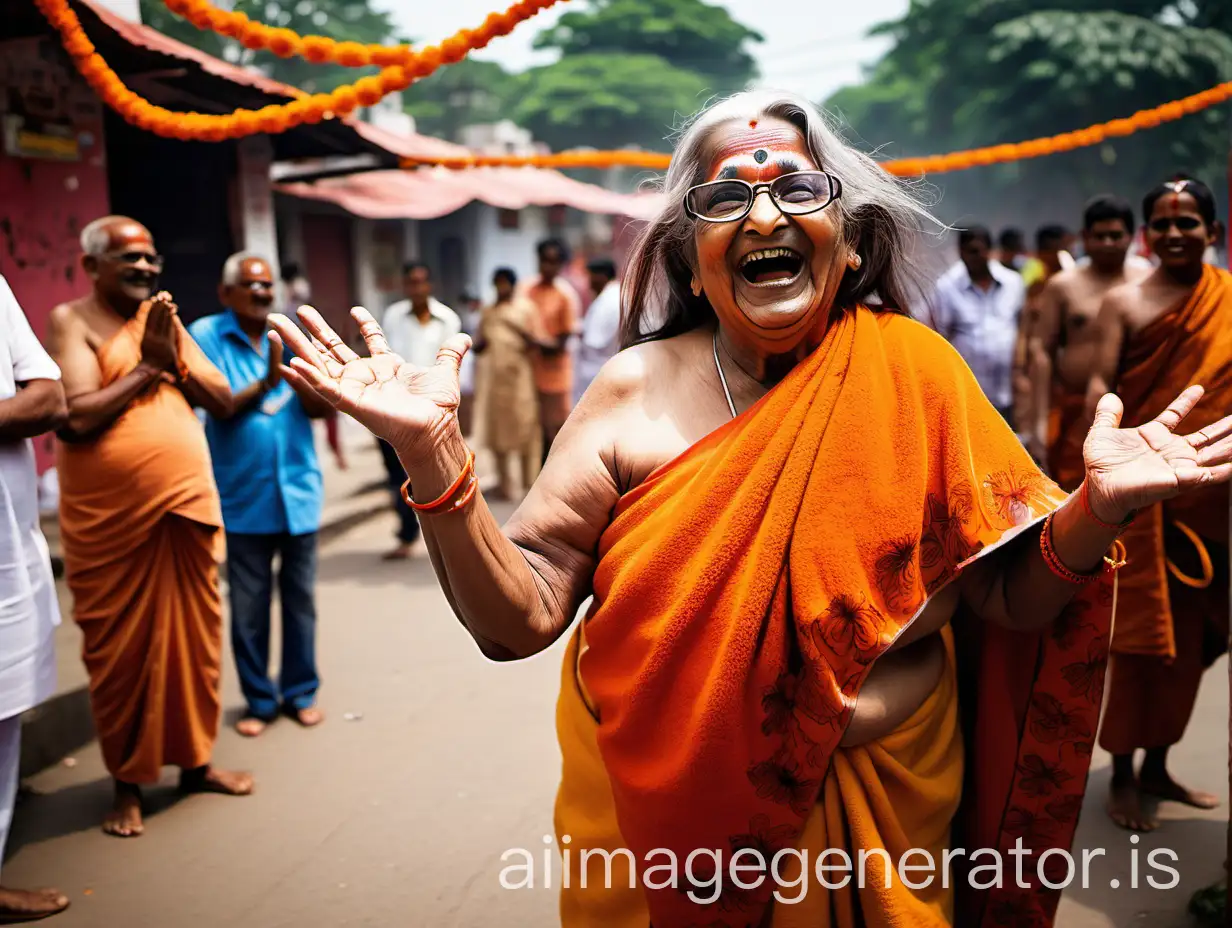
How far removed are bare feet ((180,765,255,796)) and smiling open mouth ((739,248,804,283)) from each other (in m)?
3.18

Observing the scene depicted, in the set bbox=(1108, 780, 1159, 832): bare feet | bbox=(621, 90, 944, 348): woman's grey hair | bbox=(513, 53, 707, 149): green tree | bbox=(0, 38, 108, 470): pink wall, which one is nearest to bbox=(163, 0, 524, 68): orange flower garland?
bbox=(621, 90, 944, 348): woman's grey hair

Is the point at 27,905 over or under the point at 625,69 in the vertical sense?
under

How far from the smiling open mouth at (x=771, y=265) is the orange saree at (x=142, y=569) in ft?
8.82

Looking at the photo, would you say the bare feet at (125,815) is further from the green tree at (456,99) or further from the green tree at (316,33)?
the green tree at (456,99)

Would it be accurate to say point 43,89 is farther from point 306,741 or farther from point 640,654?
point 640,654

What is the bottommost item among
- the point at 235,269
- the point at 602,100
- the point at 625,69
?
the point at 235,269

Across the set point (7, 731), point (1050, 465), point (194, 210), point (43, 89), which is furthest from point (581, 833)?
point (194, 210)

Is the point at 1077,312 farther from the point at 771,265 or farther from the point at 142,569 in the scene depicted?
the point at 142,569

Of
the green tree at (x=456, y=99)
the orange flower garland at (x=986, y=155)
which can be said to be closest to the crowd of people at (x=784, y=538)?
the orange flower garland at (x=986, y=155)

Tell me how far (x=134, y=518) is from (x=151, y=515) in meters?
0.06

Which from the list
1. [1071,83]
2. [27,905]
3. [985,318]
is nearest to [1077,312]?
[985,318]

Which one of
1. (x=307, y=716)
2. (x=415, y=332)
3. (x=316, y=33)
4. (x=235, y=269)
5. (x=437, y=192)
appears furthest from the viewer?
(x=316, y=33)

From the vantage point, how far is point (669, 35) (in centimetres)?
5500

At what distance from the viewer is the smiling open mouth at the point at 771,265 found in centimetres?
209
